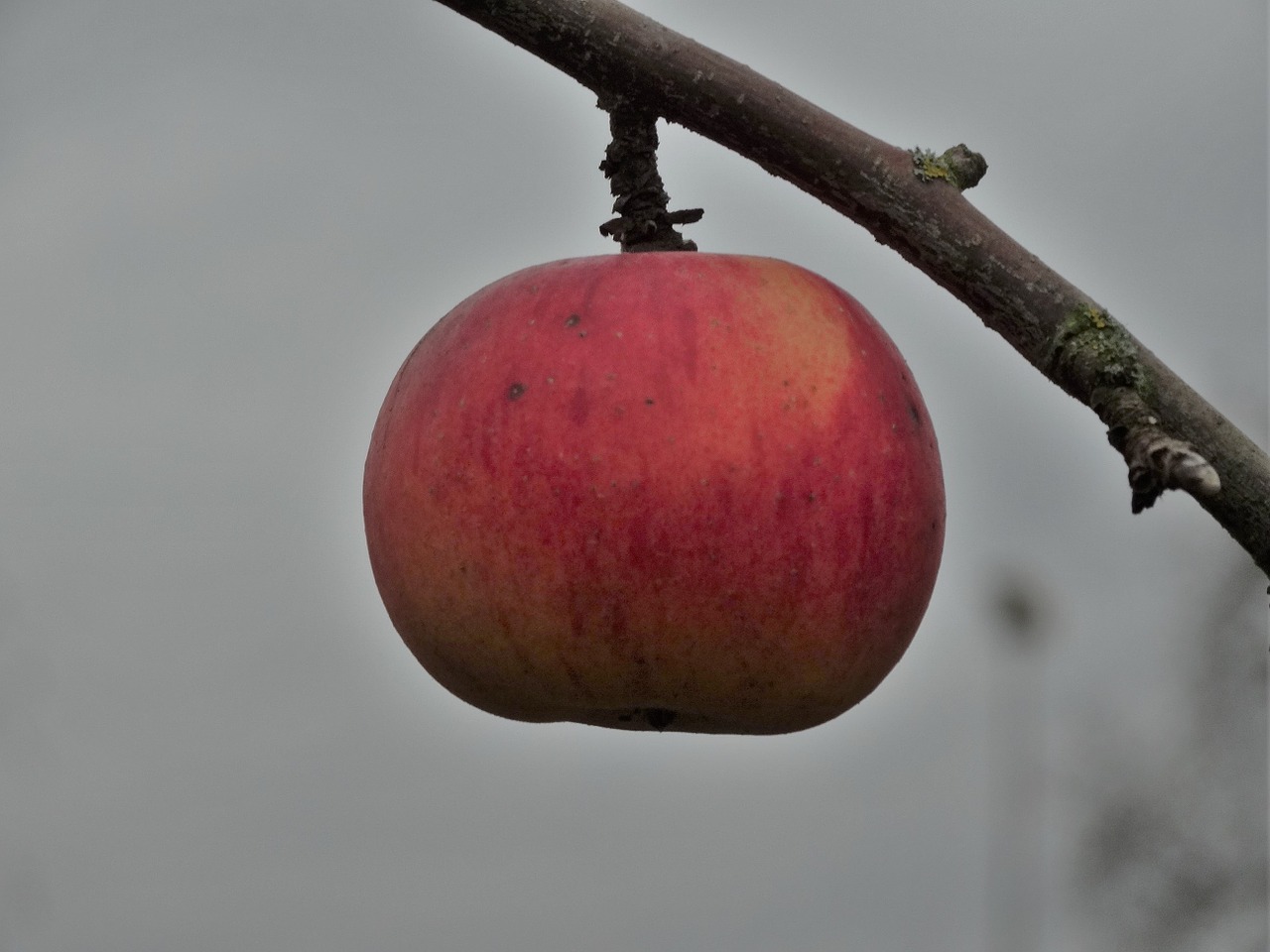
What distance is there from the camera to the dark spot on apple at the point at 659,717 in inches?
77.2

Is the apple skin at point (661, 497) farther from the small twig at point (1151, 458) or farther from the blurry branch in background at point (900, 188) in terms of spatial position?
the small twig at point (1151, 458)

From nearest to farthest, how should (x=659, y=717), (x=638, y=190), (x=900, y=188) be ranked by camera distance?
(x=900, y=188)
(x=659, y=717)
(x=638, y=190)

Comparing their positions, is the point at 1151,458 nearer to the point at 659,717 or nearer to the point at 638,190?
the point at 659,717

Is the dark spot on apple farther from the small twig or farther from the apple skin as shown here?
the small twig

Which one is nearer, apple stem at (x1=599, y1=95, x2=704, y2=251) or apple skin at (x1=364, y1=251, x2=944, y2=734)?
apple skin at (x1=364, y1=251, x2=944, y2=734)

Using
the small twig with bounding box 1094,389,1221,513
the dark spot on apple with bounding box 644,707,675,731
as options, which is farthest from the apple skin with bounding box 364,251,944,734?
the small twig with bounding box 1094,389,1221,513

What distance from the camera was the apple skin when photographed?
1712 mm

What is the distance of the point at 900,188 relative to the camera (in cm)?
184

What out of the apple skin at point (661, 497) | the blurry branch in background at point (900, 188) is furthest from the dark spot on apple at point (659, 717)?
the blurry branch in background at point (900, 188)

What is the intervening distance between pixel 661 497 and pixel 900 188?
46cm

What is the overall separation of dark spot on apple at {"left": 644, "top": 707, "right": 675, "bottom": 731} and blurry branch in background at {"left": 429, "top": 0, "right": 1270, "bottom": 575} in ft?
1.96

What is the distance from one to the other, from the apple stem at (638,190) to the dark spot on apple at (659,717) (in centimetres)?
60

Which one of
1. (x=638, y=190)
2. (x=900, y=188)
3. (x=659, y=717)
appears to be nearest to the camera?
(x=900, y=188)

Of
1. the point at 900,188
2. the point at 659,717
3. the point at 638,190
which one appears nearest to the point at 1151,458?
the point at 900,188
